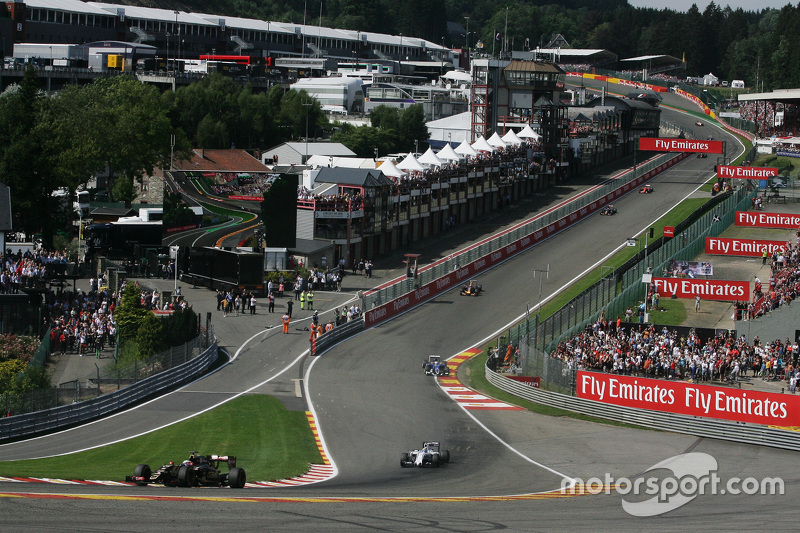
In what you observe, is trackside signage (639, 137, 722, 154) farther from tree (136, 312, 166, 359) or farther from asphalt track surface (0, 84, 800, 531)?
tree (136, 312, 166, 359)

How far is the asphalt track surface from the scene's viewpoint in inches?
929

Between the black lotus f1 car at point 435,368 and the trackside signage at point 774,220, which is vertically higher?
the trackside signage at point 774,220

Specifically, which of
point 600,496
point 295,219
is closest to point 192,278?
point 295,219

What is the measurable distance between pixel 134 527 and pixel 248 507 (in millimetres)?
2994

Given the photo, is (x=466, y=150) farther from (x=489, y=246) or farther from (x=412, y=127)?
(x=412, y=127)

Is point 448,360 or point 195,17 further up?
point 195,17

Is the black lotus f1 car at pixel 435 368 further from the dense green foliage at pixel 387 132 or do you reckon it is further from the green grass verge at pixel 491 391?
the dense green foliage at pixel 387 132

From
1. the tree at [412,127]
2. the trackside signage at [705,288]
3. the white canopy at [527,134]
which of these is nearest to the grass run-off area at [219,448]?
the trackside signage at [705,288]

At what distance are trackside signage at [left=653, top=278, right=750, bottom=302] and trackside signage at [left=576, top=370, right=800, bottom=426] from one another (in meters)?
16.5

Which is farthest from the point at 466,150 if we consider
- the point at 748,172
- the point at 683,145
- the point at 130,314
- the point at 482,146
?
the point at 130,314

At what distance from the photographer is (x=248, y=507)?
2422cm

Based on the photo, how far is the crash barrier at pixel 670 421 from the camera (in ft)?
114

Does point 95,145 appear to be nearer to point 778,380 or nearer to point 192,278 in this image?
point 192,278

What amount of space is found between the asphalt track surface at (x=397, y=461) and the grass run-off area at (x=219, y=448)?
1036 mm
